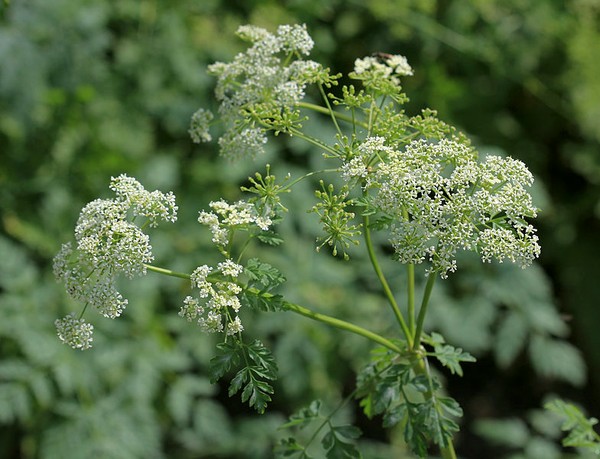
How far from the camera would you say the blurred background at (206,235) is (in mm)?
4273

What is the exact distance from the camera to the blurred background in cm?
427

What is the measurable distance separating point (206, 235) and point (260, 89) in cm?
268

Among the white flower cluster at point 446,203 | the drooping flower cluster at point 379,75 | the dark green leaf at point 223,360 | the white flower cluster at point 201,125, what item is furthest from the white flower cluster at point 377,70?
the dark green leaf at point 223,360

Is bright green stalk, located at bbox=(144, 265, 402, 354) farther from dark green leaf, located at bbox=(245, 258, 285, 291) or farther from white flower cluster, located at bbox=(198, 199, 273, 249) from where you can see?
white flower cluster, located at bbox=(198, 199, 273, 249)

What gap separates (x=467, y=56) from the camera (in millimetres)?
5699

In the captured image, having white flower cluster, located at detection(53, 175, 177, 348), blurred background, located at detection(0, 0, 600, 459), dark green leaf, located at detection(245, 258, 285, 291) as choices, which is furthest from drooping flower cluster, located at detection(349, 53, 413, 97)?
blurred background, located at detection(0, 0, 600, 459)

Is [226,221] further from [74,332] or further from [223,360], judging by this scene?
[74,332]

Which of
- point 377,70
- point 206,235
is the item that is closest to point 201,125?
point 377,70

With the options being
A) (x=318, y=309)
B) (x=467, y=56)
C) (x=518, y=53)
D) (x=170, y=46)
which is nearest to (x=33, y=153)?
(x=170, y=46)

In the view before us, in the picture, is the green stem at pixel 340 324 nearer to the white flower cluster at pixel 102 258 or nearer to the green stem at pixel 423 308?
the green stem at pixel 423 308

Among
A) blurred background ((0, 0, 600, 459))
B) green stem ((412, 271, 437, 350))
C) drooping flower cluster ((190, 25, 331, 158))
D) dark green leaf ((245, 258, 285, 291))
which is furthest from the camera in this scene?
blurred background ((0, 0, 600, 459))

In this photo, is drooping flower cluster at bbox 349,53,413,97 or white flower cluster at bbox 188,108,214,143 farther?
white flower cluster at bbox 188,108,214,143

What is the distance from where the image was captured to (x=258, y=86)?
2152 millimetres

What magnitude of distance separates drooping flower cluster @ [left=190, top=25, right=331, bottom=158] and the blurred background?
7.81 ft
